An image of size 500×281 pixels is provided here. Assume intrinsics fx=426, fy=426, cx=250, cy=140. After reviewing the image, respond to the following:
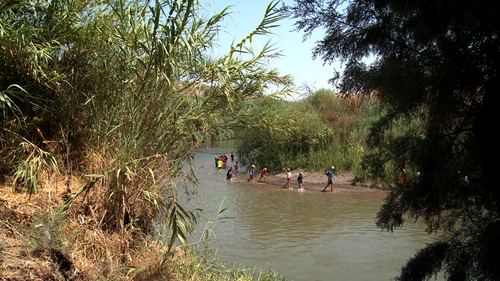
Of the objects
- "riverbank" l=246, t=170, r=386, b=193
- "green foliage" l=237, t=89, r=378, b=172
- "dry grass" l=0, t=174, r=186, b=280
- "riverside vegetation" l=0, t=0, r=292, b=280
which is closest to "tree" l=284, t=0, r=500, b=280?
"riverside vegetation" l=0, t=0, r=292, b=280

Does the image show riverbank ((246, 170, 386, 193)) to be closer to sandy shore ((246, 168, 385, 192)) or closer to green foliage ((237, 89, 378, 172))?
sandy shore ((246, 168, 385, 192))

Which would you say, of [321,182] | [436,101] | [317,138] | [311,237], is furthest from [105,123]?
[317,138]

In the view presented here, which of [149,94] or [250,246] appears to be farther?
[250,246]

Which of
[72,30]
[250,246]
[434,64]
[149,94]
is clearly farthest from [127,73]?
[250,246]

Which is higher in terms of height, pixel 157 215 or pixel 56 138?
pixel 56 138

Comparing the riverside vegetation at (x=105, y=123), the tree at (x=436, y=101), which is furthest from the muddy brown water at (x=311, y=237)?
the tree at (x=436, y=101)

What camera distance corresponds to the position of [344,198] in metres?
22.0

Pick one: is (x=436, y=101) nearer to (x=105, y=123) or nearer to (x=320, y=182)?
(x=105, y=123)

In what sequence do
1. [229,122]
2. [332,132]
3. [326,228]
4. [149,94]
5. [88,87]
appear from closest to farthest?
[149,94], [88,87], [229,122], [326,228], [332,132]

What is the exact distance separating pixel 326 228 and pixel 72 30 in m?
11.9

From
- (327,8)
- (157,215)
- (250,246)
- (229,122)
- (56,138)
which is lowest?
(250,246)

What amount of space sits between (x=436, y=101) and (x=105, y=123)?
4967 mm

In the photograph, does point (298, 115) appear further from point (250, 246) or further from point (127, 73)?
point (127, 73)

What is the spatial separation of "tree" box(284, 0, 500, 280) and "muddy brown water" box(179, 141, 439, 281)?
2.09 metres
